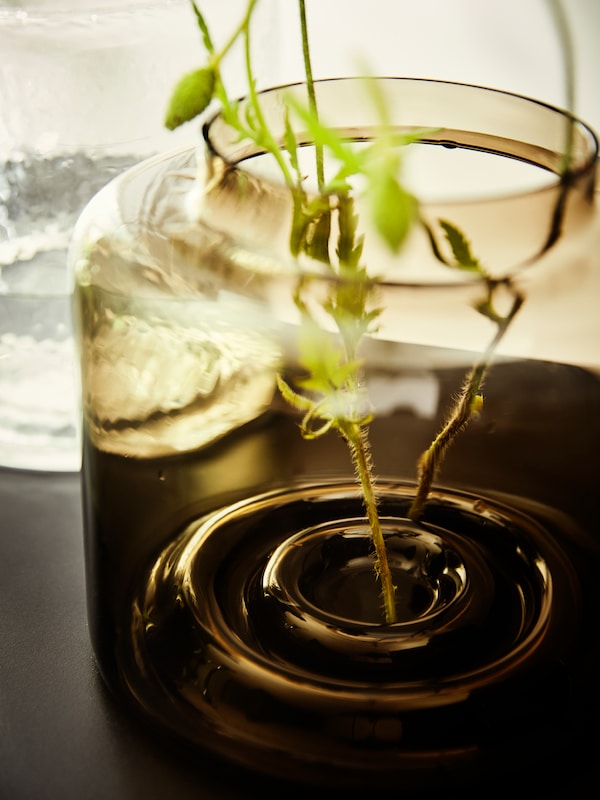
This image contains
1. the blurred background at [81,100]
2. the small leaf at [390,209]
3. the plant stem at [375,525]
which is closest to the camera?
the small leaf at [390,209]

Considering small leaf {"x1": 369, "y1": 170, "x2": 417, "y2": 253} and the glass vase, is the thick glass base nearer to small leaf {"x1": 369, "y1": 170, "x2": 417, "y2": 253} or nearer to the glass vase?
the glass vase

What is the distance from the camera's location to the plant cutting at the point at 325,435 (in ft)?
1.24

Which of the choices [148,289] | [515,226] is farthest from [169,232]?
[515,226]

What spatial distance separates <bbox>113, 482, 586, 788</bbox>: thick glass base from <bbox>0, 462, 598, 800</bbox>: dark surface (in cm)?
1

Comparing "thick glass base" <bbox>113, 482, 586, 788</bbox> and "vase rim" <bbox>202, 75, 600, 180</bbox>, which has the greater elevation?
"vase rim" <bbox>202, 75, 600, 180</bbox>

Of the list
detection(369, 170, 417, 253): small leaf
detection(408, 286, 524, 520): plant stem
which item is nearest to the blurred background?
detection(408, 286, 524, 520): plant stem

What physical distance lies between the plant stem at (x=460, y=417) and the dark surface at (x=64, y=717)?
13 centimetres

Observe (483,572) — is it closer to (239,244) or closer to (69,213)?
(239,244)

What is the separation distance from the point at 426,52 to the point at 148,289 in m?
0.37

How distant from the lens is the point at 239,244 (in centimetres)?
40

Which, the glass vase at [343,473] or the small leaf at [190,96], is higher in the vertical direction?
the small leaf at [190,96]

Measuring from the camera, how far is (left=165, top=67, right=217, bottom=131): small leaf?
1.21 ft

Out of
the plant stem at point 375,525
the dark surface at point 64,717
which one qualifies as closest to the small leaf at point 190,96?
the plant stem at point 375,525

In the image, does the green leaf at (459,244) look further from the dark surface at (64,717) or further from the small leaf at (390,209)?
the dark surface at (64,717)
